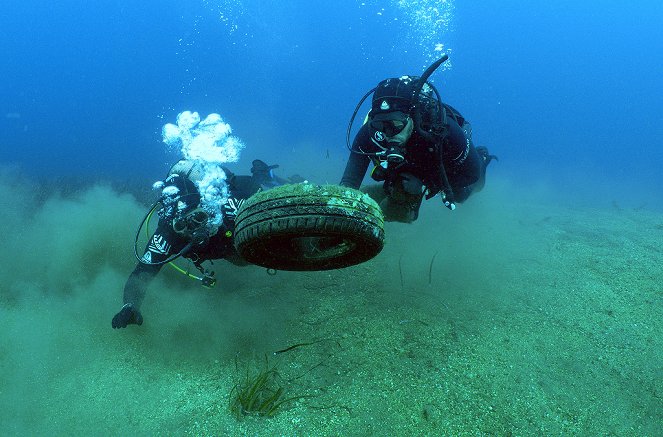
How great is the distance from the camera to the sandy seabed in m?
3.16

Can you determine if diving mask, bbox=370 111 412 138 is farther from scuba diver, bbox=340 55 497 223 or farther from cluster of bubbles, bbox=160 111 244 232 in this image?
cluster of bubbles, bbox=160 111 244 232

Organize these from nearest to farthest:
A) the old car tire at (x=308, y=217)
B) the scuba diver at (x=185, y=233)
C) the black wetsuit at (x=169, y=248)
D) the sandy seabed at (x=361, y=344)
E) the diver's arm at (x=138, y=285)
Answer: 1. the old car tire at (x=308, y=217)
2. the sandy seabed at (x=361, y=344)
3. the scuba diver at (x=185, y=233)
4. the diver's arm at (x=138, y=285)
5. the black wetsuit at (x=169, y=248)

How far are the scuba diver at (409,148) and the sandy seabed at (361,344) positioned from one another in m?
1.43

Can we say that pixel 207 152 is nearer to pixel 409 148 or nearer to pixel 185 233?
pixel 185 233

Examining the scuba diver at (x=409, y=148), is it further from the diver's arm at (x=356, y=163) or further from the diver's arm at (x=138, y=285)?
the diver's arm at (x=138, y=285)

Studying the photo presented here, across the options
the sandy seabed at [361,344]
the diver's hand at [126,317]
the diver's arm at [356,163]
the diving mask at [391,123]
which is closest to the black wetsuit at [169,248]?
the diver's hand at [126,317]

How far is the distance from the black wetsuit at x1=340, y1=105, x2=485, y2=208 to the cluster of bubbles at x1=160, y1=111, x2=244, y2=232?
1.64m

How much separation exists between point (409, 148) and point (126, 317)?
12.7 ft

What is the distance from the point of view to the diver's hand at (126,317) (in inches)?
157

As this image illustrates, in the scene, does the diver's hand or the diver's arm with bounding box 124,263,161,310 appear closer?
the diver's hand

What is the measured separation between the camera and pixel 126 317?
400 centimetres

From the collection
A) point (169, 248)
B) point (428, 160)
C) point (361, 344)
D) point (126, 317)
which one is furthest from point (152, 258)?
point (428, 160)

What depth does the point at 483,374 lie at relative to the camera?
3.46 meters

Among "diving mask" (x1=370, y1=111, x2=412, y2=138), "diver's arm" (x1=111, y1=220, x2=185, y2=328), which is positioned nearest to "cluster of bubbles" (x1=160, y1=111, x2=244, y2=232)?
"diver's arm" (x1=111, y1=220, x2=185, y2=328)
